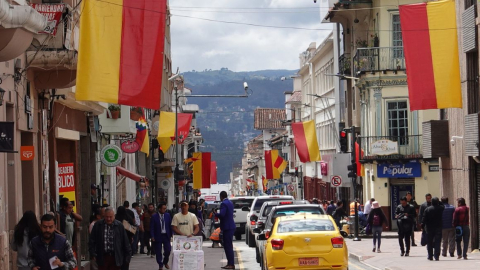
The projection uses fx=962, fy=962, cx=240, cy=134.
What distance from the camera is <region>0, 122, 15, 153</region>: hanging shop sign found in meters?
14.5

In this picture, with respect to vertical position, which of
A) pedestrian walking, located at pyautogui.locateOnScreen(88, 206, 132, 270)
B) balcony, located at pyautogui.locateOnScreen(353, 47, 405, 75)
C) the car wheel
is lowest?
the car wheel

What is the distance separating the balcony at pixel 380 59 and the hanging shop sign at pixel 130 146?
16370 millimetres

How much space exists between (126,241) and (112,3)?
4.16 meters

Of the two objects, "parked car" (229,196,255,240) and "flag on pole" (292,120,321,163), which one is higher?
"flag on pole" (292,120,321,163)

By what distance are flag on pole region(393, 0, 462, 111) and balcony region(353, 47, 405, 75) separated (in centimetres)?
2182

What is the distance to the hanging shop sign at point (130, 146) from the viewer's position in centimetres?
3469

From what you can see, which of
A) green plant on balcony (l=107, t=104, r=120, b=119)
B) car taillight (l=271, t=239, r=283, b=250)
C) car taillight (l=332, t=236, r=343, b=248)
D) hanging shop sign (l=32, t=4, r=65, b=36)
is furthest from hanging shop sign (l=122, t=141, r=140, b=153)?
car taillight (l=332, t=236, r=343, b=248)

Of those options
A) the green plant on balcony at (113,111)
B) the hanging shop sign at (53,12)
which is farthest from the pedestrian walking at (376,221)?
the hanging shop sign at (53,12)

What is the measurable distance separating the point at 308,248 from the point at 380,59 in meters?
30.8

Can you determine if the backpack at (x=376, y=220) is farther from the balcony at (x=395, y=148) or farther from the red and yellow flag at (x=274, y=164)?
the red and yellow flag at (x=274, y=164)

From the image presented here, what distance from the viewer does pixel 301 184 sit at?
83.4m

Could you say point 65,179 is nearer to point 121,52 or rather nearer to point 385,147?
point 121,52

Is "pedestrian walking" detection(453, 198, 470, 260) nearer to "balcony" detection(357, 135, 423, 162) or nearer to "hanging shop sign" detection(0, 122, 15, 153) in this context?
"hanging shop sign" detection(0, 122, 15, 153)

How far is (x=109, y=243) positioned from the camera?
16.4 meters
